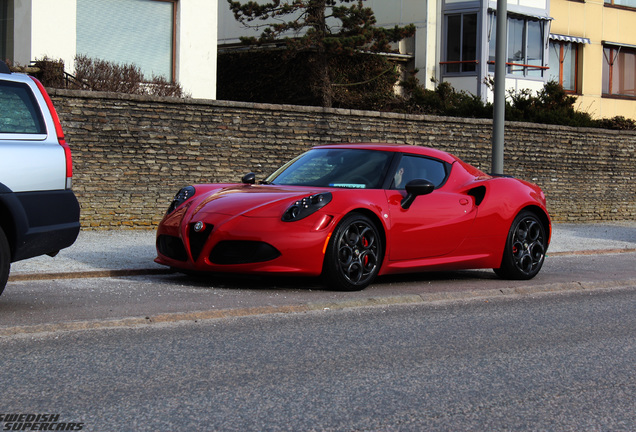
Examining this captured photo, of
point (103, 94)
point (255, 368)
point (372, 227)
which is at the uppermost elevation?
point (103, 94)

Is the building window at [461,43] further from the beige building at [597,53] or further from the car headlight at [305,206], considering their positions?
the car headlight at [305,206]

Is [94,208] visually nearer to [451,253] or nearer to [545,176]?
[451,253]

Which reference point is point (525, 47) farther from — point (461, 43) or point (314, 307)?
point (314, 307)

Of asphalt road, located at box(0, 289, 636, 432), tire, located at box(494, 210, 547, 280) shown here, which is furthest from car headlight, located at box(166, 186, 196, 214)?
tire, located at box(494, 210, 547, 280)

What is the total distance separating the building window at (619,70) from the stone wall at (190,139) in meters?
17.4

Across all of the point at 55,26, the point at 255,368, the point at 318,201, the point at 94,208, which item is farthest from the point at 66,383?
the point at 55,26

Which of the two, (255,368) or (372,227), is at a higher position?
(372,227)

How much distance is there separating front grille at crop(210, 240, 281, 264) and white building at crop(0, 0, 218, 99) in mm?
12671

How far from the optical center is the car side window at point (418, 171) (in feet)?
29.6

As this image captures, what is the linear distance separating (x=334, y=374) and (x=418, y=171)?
442 cm

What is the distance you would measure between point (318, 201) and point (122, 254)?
12.3 ft

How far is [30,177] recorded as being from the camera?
21.8 ft

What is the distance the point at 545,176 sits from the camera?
67.7 ft

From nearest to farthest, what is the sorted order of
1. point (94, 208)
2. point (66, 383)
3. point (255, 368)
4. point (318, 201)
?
point (66, 383) → point (255, 368) → point (318, 201) → point (94, 208)
